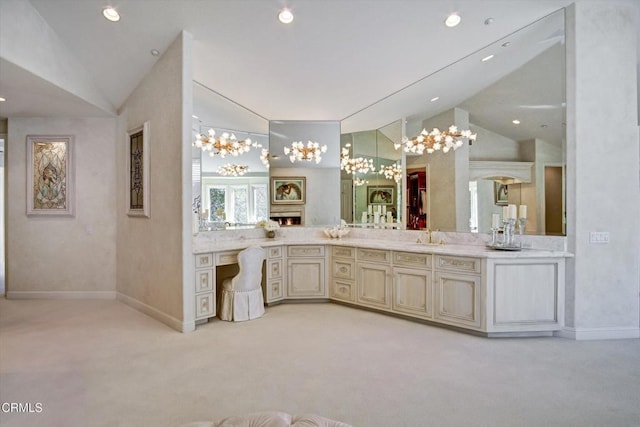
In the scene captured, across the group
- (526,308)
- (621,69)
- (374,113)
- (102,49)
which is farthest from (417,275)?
(102,49)

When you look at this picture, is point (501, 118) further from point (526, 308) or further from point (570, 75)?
point (526, 308)

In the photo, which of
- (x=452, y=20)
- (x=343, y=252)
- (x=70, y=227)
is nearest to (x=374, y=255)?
(x=343, y=252)

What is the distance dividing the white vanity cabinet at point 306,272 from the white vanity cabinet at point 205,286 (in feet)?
3.89

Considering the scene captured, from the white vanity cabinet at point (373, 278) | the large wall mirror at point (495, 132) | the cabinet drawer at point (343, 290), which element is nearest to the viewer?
the large wall mirror at point (495, 132)

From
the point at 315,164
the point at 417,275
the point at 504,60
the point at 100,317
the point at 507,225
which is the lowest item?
the point at 100,317

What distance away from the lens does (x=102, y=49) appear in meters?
4.11

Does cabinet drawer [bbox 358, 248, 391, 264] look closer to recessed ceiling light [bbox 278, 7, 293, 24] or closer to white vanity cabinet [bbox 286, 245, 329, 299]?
white vanity cabinet [bbox 286, 245, 329, 299]

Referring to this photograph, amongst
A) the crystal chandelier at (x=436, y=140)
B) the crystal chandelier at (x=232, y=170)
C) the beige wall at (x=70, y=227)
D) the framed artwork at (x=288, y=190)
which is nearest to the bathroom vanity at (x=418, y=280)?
the framed artwork at (x=288, y=190)

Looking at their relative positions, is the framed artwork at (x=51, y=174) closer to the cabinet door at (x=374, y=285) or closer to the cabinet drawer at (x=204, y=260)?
the cabinet drawer at (x=204, y=260)

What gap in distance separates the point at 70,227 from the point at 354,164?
4.47m

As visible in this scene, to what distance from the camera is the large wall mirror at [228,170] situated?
187 inches

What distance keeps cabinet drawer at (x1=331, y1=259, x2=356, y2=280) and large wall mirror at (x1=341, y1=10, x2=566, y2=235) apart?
0.97 meters

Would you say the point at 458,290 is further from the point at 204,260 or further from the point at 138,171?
the point at 138,171

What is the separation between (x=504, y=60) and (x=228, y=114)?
12.1ft
